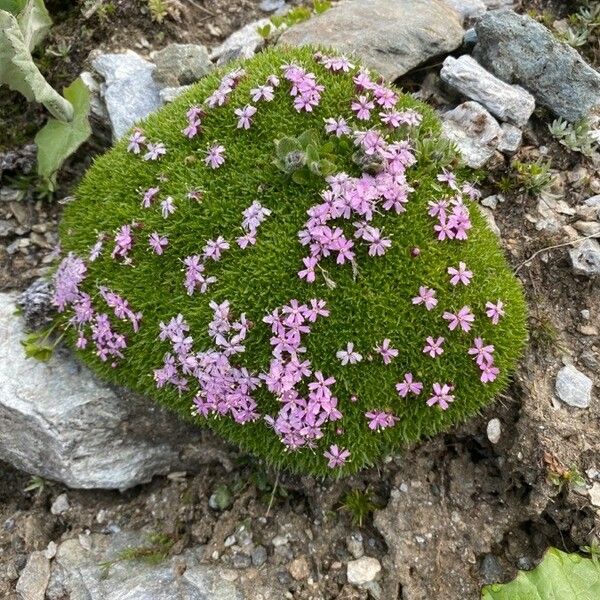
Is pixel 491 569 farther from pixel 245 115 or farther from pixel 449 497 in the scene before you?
pixel 245 115

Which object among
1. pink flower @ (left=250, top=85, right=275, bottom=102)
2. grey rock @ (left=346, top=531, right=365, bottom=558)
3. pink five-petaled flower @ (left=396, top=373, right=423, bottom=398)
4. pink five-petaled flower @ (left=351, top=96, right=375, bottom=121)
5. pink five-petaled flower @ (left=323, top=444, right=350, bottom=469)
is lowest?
grey rock @ (left=346, top=531, right=365, bottom=558)

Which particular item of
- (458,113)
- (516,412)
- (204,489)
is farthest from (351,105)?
(204,489)

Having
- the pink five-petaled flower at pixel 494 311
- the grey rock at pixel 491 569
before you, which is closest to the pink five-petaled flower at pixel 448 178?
the pink five-petaled flower at pixel 494 311

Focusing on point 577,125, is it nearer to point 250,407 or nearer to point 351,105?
point 351,105

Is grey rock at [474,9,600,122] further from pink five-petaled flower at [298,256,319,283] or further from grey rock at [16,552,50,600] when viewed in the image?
grey rock at [16,552,50,600]

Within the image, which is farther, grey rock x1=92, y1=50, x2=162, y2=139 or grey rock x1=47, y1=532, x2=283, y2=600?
grey rock x1=92, y1=50, x2=162, y2=139

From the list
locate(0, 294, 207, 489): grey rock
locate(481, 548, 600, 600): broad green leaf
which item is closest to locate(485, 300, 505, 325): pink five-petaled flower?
locate(481, 548, 600, 600): broad green leaf

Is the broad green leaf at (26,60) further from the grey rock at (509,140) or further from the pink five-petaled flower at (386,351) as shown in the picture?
the grey rock at (509,140)

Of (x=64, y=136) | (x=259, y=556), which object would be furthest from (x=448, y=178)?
(x=64, y=136)
